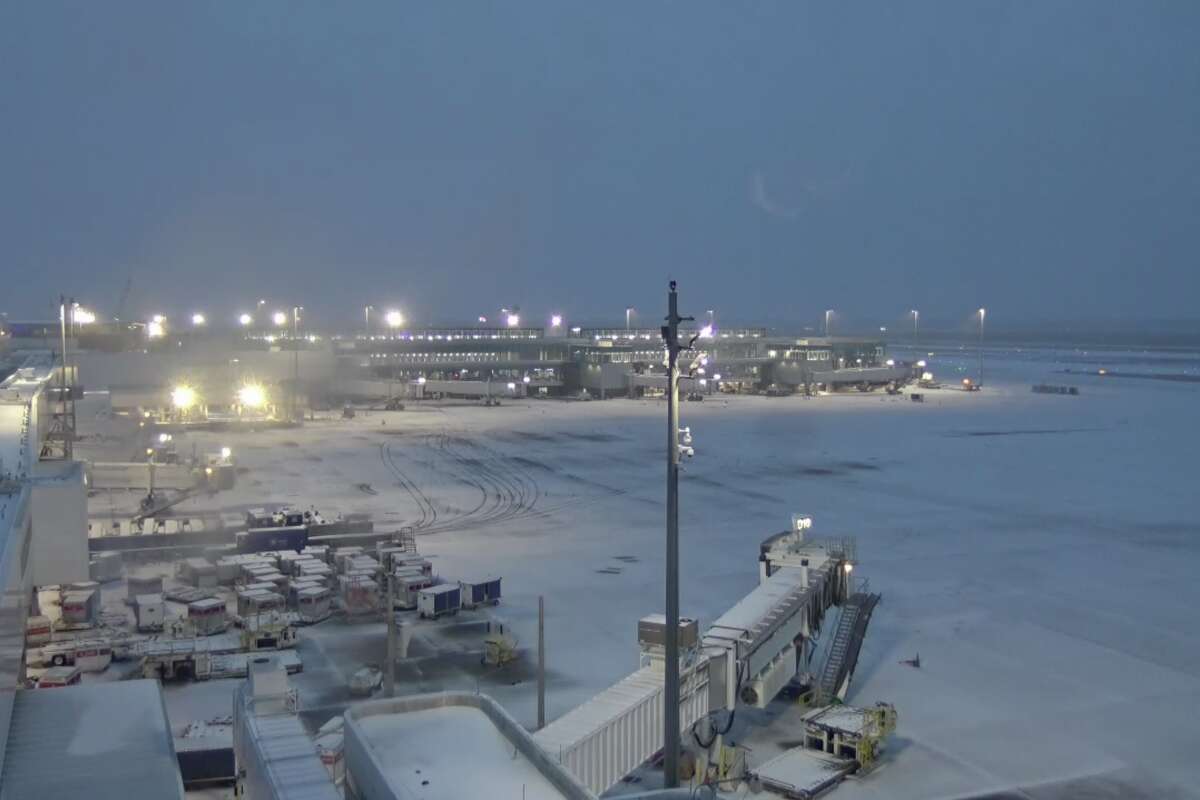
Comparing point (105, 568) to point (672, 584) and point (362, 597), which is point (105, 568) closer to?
point (362, 597)

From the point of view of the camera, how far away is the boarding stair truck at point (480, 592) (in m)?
22.4

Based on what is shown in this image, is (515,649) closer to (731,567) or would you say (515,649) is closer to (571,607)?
(571,607)

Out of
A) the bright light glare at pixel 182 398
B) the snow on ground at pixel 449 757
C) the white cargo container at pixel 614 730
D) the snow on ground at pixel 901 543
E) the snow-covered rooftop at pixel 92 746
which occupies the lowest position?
the snow on ground at pixel 901 543

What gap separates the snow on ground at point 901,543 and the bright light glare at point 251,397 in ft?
25.1

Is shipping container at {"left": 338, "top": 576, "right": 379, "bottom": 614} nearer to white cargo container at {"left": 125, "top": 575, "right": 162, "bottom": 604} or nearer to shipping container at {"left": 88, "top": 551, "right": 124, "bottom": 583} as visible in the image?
white cargo container at {"left": 125, "top": 575, "right": 162, "bottom": 604}

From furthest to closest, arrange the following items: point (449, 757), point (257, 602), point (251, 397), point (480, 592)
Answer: point (251, 397)
point (480, 592)
point (257, 602)
point (449, 757)

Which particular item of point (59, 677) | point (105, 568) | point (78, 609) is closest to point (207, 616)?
point (78, 609)

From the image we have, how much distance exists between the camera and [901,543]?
2967cm

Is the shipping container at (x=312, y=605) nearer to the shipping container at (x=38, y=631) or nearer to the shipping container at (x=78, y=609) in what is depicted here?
the shipping container at (x=78, y=609)

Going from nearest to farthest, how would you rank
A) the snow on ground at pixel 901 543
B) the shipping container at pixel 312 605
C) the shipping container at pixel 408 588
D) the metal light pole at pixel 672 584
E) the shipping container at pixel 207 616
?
the metal light pole at pixel 672 584 → the snow on ground at pixel 901 543 → the shipping container at pixel 207 616 → the shipping container at pixel 312 605 → the shipping container at pixel 408 588

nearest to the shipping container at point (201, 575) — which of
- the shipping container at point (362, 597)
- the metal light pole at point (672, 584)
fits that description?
the shipping container at point (362, 597)

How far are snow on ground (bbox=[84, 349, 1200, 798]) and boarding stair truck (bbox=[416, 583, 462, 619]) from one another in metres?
1.24

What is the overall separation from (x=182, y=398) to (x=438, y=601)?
43.8m

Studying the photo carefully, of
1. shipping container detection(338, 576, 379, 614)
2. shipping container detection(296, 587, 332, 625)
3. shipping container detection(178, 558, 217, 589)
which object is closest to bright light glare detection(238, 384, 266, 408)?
shipping container detection(178, 558, 217, 589)
